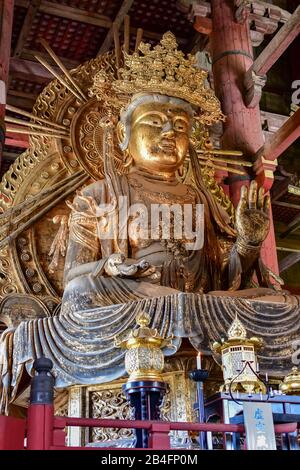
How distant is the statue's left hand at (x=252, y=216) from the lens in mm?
3739

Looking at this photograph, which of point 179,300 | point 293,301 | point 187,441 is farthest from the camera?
point 293,301

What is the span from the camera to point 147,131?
433 centimetres

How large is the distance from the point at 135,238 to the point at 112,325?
2.98ft

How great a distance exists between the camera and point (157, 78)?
442 cm

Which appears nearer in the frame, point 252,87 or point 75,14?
point 252,87

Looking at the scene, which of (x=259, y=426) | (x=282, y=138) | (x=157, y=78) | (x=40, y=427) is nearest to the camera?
(x=40, y=427)

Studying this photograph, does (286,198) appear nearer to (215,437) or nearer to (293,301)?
(293,301)

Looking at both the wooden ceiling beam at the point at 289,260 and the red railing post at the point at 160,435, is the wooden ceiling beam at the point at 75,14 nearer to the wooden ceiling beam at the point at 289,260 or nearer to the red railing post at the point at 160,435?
the wooden ceiling beam at the point at 289,260

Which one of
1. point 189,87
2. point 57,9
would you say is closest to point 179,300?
point 189,87

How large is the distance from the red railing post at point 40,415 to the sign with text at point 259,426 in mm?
572

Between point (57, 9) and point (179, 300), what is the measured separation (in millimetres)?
4142

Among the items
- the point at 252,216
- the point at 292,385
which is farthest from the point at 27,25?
the point at 292,385

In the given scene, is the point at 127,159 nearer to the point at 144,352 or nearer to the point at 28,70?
the point at 144,352

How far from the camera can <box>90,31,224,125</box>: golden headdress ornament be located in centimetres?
443
